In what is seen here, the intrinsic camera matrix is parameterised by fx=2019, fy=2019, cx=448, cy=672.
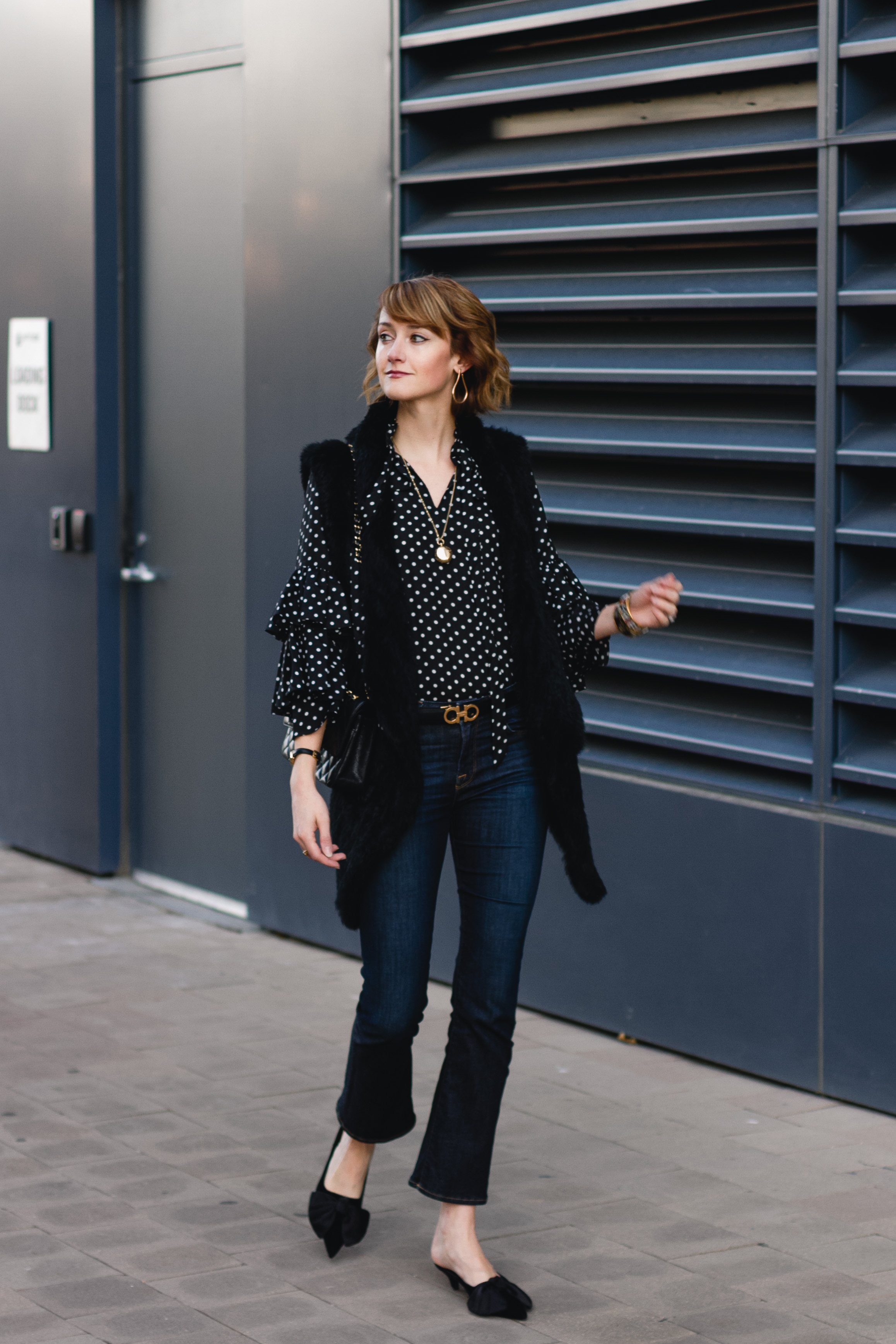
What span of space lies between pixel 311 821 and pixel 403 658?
37cm

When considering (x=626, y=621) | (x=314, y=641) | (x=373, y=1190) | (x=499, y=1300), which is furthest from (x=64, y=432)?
(x=499, y=1300)

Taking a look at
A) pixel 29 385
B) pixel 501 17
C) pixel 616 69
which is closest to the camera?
pixel 616 69

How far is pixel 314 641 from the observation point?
4.04 meters

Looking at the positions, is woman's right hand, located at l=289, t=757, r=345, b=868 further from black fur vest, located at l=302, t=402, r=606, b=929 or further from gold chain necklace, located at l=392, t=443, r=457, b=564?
gold chain necklace, located at l=392, t=443, r=457, b=564

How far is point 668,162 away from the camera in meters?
5.70

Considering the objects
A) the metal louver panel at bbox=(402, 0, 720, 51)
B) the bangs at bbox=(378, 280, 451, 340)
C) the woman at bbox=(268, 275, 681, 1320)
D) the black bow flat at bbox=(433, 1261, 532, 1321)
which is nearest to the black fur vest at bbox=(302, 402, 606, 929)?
the woman at bbox=(268, 275, 681, 1320)

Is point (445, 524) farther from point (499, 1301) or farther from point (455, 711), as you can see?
point (499, 1301)

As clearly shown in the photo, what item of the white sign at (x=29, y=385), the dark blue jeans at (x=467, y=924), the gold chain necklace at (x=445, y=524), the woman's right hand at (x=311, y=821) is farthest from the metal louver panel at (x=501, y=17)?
the woman's right hand at (x=311, y=821)

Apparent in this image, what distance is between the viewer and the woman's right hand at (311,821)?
13.0ft

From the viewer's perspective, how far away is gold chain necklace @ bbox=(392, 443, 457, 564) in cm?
404

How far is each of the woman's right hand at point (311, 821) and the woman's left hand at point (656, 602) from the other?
75cm

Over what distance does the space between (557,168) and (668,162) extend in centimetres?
45

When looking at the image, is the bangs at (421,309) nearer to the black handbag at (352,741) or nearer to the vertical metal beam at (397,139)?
the black handbag at (352,741)

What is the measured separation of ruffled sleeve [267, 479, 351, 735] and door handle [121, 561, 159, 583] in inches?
159
